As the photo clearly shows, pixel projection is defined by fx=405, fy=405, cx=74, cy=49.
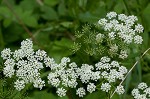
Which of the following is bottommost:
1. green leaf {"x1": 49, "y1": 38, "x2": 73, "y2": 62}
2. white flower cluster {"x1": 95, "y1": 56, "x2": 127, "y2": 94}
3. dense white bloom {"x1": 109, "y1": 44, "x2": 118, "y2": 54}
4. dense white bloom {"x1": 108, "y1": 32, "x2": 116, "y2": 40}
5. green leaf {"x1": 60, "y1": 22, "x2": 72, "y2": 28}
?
white flower cluster {"x1": 95, "y1": 56, "x2": 127, "y2": 94}

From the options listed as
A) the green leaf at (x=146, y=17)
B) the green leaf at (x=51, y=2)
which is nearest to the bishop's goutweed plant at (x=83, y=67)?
the green leaf at (x=146, y=17)

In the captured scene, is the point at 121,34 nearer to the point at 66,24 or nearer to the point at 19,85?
the point at 19,85

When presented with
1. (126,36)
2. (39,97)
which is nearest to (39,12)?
(39,97)

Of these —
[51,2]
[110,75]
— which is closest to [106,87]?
[110,75]

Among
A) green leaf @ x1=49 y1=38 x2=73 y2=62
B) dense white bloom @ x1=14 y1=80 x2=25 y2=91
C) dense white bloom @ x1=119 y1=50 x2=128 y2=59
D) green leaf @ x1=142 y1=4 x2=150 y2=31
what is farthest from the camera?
green leaf @ x1=49 y1=38 x2=73 y2=62

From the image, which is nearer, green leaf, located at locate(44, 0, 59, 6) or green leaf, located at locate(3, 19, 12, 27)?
green leaf, located at locate(3, 19, 12, 27)

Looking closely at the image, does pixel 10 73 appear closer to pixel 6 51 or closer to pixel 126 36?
pixel 6 51

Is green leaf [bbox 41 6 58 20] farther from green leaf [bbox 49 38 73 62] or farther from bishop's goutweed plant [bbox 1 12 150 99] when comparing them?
bishop's goutweed plant [bbox 1 12 150 99]

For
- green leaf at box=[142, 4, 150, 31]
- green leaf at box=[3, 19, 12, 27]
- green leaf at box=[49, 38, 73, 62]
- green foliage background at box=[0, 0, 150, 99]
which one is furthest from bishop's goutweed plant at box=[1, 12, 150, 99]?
green leaf at box=[3, 19, 12, 27]
